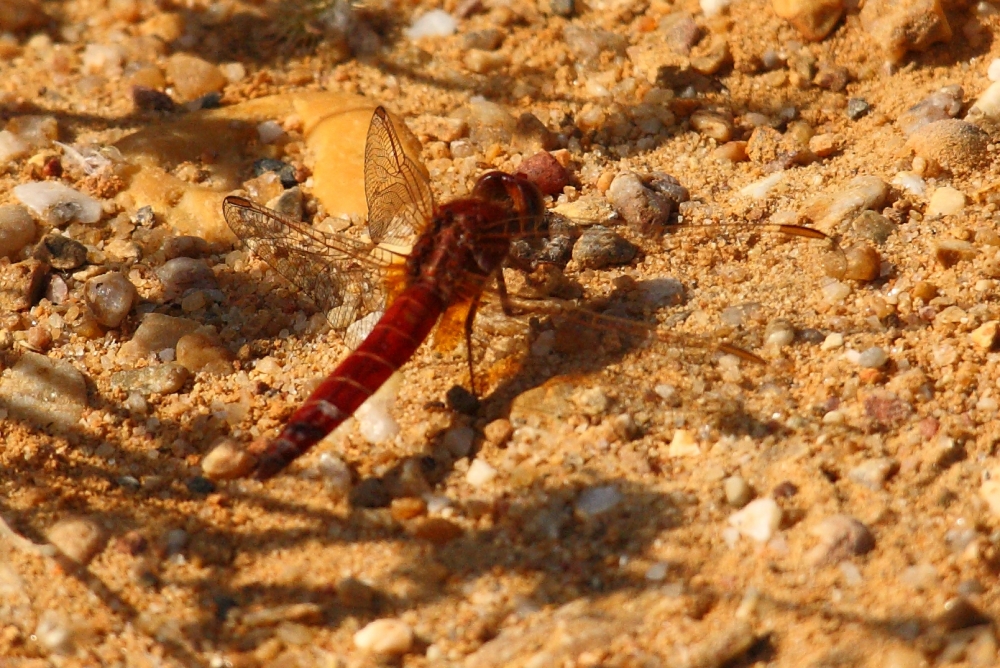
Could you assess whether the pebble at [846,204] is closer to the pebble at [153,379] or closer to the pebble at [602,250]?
the pebble at [602,250]

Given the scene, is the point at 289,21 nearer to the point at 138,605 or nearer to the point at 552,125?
the point at 552,125

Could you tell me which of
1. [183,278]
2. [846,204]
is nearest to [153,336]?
[183,278]

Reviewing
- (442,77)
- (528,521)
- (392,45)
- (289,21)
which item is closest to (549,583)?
(528,521)

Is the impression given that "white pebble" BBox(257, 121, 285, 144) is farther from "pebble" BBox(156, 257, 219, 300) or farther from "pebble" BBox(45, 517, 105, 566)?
"pebble" BBox(45, 517, 105, 566)

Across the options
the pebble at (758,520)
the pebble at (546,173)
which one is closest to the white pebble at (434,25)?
the pebble at (546,173)

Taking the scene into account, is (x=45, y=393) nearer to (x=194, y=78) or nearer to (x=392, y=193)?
(x=392, y=193)

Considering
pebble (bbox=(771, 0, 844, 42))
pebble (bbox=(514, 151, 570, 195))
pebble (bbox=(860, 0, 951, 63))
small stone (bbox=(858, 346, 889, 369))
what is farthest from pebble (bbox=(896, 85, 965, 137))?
pebble (bbox=(514, 151, 570, 195))
